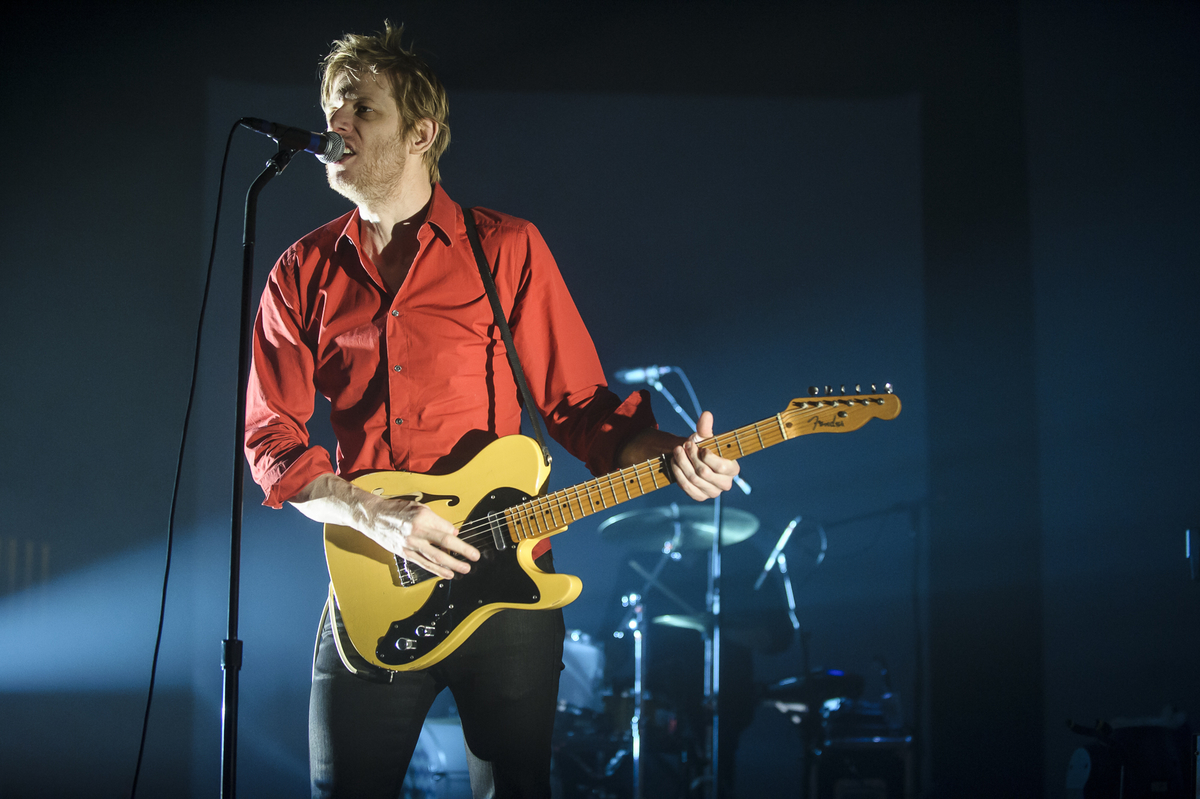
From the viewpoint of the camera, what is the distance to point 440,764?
351cm

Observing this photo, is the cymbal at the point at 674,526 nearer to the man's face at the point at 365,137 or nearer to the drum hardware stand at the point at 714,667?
the drum hardware stand at the point at 714,667

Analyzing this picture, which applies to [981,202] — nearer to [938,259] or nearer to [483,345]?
[938,259]

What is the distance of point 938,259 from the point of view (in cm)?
378

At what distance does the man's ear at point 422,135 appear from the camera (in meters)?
2.18

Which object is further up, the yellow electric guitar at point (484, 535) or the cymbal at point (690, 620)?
the yellow electric guitar at point (484, 535)

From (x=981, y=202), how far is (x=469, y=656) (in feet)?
10.6

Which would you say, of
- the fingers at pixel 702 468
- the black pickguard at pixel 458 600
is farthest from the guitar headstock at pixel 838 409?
the black pickguard at pixel 458 600

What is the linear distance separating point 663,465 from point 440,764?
7.80ft

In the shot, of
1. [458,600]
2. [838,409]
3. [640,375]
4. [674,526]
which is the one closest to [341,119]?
[458,600]

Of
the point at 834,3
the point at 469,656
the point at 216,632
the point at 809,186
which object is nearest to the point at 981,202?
the point at 809,186

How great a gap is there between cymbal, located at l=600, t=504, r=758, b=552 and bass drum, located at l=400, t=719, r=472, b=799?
3.51ft

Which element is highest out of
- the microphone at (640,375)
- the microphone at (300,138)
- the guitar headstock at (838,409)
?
the microphone at (300,138)

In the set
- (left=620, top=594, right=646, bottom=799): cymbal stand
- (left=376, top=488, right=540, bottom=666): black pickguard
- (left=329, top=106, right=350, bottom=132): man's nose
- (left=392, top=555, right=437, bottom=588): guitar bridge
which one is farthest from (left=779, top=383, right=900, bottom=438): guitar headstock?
(left=620, top=594, right=646, bottom=799): cymbal stand

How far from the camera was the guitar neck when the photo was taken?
1793mm
